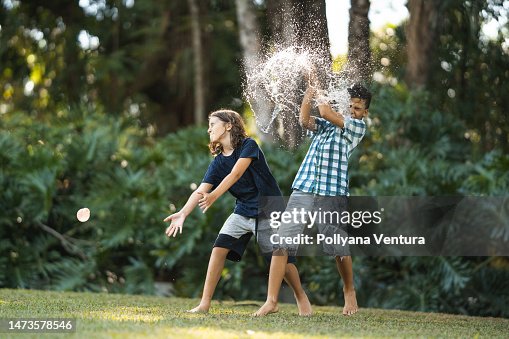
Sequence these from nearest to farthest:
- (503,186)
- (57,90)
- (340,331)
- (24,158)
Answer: (340,331)
(503,186)
(24,158)
(57,90)

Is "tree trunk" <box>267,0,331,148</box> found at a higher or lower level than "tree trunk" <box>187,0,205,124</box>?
lower

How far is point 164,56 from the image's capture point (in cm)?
1420

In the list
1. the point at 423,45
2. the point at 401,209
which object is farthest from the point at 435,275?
the point at 423,45

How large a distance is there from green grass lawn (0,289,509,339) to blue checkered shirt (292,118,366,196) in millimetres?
835

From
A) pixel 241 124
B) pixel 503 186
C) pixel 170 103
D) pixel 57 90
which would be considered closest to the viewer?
pixel 241 124

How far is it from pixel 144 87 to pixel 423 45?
6.14m

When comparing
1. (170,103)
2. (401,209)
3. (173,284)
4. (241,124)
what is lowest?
(173,284)

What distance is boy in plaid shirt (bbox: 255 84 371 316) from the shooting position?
556 centimetres

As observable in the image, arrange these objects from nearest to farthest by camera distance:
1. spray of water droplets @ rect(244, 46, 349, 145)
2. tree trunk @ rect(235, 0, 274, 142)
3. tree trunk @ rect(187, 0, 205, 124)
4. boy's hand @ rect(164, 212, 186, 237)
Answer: boy's hand @ rect(164, 212, 186, 237) → spray of water droplets @ rect(244, 46, 349, 145) → tree trunk @ rect(235, 0, 274, 142) → tree trunk @ rect(187, 0, 205, 124)

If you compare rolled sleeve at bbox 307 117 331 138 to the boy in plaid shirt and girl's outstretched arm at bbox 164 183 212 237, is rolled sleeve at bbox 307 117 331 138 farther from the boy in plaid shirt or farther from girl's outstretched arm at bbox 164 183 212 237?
girl's outstretched arm at bbox 164 183 212 237

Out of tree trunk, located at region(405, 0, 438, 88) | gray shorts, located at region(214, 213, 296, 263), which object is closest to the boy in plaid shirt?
gray shorts, located at region(214, 213, 296, 263)

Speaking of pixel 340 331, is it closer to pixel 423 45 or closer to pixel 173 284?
pixel 173 284

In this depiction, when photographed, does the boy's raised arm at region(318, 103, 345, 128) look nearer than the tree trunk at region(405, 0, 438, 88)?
Yes

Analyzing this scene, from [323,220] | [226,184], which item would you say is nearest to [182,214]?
[226,184]
